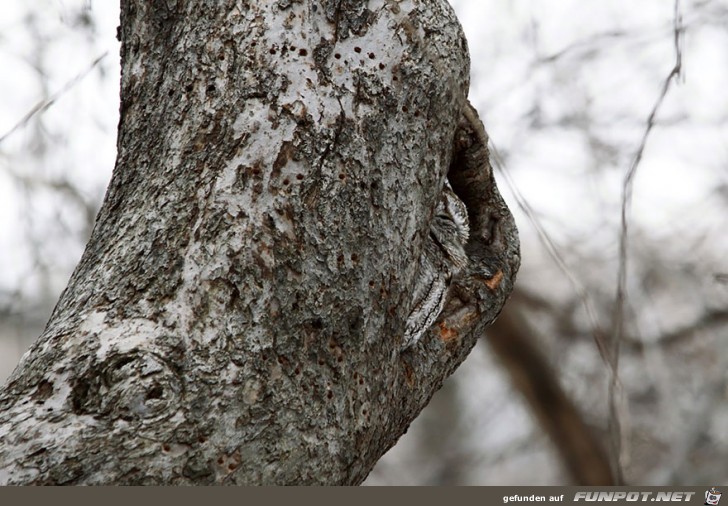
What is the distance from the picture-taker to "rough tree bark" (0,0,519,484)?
0.90 meters

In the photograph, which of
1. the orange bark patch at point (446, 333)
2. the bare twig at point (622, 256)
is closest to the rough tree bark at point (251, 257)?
the orange bark patch at point (446, 333)

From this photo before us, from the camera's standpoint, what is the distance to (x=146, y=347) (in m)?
0.91

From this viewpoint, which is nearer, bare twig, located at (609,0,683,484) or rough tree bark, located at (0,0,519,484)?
rough tree bark, located at (0,0,519,484)

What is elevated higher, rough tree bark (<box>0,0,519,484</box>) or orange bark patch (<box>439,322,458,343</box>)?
rough tree bark (<box>0,0,519,484</box>)

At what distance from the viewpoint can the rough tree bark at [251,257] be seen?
897 millimetres

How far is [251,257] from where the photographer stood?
3.19 ft

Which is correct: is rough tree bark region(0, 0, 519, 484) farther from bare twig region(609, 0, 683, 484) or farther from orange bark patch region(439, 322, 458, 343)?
bare twig region(609, 0, 683, 484)

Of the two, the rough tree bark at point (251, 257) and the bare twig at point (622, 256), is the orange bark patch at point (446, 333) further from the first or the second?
the bare twig at point (622, 256)

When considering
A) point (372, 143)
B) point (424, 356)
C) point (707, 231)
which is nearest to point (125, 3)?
point (372, 143)

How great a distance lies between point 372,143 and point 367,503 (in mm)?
444

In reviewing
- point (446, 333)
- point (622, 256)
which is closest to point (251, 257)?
point (446, 333)

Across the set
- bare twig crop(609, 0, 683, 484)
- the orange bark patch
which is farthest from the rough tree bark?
bare twig crop(609, 0, 683, 484)

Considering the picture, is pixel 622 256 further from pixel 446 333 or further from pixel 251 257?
pixel 251 257

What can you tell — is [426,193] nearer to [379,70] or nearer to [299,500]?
[379,70]
